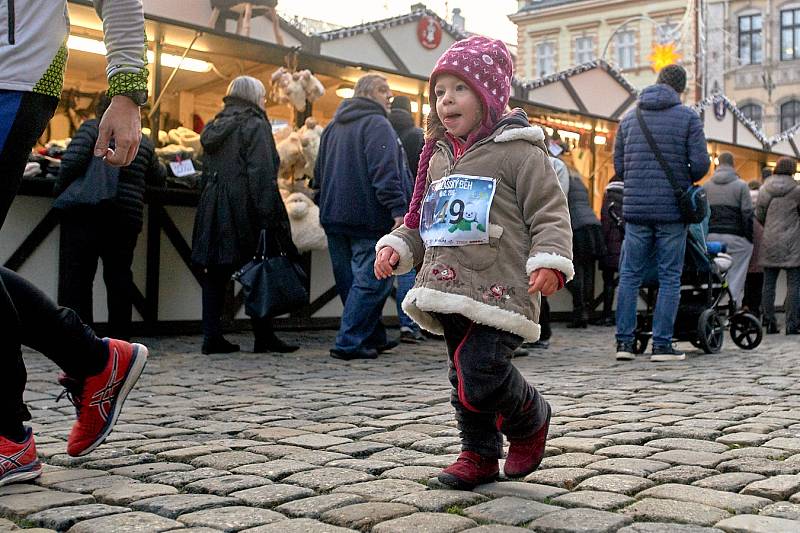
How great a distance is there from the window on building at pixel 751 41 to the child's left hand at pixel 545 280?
4338 cm

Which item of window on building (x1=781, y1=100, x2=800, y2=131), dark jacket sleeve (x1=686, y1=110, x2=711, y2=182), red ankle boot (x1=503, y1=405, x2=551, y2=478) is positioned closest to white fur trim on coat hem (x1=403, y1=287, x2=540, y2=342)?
red ankle boot (x1=503, y1=405, x2=551, y2=478)

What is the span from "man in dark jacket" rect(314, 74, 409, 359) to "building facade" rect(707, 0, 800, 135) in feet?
122

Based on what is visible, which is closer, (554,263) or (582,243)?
(554,263)

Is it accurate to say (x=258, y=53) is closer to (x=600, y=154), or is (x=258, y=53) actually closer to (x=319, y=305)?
(x=319, y=305)

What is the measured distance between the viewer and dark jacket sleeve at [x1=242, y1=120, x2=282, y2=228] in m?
7.01

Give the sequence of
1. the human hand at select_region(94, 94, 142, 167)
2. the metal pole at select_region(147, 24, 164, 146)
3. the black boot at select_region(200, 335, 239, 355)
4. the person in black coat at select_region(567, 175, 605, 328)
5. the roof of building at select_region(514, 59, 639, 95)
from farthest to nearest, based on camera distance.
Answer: the roof of building at select_region(514, 59, 639, 95), the person in black coat at select_region(567, 175, 605, 328), the metal pole at select_region(147, 24, 164, 146), the black boot at select_region(200, 335, 239, 355), the human hand at select_region(94, 94, 142, 167)

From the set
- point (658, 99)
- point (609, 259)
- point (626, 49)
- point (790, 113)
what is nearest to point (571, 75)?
point (609, 259)

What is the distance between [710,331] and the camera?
25.8 ft

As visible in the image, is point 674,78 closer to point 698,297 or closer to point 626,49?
point 698,297

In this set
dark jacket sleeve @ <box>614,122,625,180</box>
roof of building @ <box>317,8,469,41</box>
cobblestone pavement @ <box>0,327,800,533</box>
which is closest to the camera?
cobblestone pavement @ <box>0,327,800,533</box>

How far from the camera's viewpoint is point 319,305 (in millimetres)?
9695

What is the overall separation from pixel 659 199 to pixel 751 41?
39482 mm

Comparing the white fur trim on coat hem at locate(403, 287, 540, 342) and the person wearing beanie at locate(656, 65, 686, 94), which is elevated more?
the person wearing beanie at locate(656, 65, 686, 94)

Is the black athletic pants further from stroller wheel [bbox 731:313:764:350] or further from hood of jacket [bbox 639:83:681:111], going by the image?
stroller wheel [bbox 731:313:764:350]
